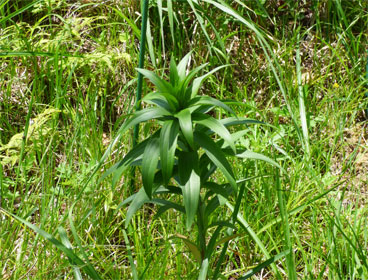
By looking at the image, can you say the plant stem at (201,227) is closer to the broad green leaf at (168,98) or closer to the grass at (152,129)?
the grass at (152,129)

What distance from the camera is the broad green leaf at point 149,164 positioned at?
1694mm

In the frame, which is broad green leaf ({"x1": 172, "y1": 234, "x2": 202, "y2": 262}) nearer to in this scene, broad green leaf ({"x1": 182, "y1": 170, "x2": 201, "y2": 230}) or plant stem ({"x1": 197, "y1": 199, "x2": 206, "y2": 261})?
plant stem ({"x1": 197, "y1": 199, "x2": 206, "y2": 261})

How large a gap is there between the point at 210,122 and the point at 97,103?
1681 millimetres

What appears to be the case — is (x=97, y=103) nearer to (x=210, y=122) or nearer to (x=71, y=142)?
(x=71, y=142)

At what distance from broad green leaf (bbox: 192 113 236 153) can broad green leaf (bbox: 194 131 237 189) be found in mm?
55

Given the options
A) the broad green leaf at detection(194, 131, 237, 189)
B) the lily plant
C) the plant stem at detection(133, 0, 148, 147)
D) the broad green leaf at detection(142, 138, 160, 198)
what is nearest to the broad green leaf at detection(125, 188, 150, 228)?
the lily plant

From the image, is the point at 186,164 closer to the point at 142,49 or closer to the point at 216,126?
the point at 216,126

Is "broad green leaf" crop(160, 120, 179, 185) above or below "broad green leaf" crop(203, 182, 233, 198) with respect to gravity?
above

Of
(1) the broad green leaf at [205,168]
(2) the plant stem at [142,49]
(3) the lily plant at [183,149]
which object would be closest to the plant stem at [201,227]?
(3) the lily plant at [183,149]

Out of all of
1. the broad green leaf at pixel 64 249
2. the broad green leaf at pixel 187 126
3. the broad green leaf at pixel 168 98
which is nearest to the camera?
the broad green leaf at pixel 187 126

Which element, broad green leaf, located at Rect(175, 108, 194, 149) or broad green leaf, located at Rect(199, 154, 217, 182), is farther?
broad green leaf, located at Rect(199, 154, 217, 182)

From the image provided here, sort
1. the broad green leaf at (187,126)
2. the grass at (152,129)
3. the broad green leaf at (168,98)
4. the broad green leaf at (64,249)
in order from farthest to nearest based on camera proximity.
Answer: the grass at (152,129) → the broad green leaf at (64,249) → the broad green leaf at (168,98) → the broad green leaf at (187,126)

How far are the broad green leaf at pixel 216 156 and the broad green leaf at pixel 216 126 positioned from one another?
0.05 meters

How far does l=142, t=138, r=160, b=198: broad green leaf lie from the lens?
1.69m
